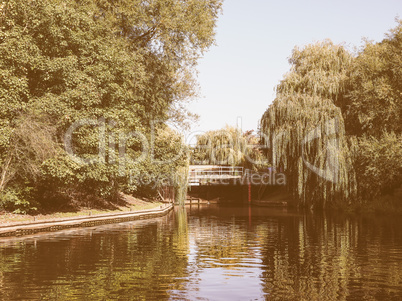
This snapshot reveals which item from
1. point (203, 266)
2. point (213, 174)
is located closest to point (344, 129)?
point (203, 266)

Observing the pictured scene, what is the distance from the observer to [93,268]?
1420 cm

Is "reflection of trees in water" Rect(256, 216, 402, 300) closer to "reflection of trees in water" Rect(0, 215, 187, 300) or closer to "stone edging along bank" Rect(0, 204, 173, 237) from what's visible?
"reflection of trees in water" Rect(0, 215, 187, 300)

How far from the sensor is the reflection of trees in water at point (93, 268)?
1097cm

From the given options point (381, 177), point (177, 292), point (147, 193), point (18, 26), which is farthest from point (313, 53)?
point (177, 292)

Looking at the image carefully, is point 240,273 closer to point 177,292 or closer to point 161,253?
point 177,292

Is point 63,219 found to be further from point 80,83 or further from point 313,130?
point 313,130

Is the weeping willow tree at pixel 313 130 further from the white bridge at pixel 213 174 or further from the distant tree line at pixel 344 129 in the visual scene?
the white bridge at pixel 213 174

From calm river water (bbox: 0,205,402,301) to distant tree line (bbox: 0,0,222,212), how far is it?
5.61 m

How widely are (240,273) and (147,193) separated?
37.4 meters

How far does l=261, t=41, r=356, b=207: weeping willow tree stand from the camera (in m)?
37.3

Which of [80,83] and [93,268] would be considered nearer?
[93,268]

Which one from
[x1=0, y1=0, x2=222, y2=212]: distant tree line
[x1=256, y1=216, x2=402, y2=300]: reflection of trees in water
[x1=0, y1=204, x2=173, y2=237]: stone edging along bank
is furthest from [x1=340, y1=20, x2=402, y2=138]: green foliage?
[x1=0, y1=204, x2=173, y2=237]: stone edging along bank

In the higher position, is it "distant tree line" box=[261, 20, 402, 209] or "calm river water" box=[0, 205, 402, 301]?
"distant tree line" box=[261, 20, 402, 209]

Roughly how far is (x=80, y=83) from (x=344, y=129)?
65.4 ft
